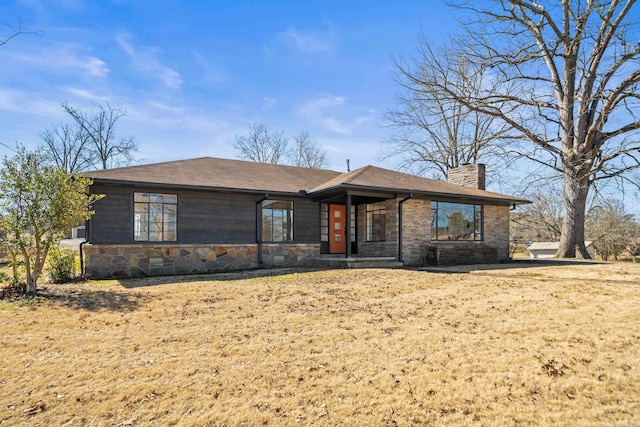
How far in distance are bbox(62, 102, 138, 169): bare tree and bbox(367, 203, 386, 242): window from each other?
75.0 feet

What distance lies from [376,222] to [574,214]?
845 cm

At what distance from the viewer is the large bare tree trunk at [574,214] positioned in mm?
15656

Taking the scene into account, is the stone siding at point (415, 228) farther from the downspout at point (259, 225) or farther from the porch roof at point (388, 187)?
the downspout at point (259, 225)

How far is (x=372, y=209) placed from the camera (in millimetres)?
14430

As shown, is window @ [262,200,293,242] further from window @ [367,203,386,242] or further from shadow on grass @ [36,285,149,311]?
shadow on grass @ [36,285,149,311]

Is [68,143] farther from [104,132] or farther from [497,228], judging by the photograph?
[497,228]

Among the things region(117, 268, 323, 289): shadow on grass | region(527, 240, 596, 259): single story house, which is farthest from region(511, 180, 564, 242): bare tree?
region(117, 268, 323, 289): shadow on grass

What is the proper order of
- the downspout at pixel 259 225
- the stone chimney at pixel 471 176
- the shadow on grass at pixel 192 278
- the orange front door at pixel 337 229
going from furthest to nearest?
1. the stone chimney at pixel 471 176
2. the orange front door at pixel 337 229
3. the downspout at pixel 259 225
4. the shadow on grass at pixel 192 278

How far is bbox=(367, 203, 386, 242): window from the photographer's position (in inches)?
545

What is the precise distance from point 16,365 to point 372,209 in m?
11.7

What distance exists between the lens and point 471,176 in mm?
16734

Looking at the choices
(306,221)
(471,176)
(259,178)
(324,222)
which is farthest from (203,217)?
Answer: (471,176)

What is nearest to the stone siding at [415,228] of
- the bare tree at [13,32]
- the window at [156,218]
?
the window at [156,218]

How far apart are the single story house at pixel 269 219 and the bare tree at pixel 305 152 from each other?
18.5 m
